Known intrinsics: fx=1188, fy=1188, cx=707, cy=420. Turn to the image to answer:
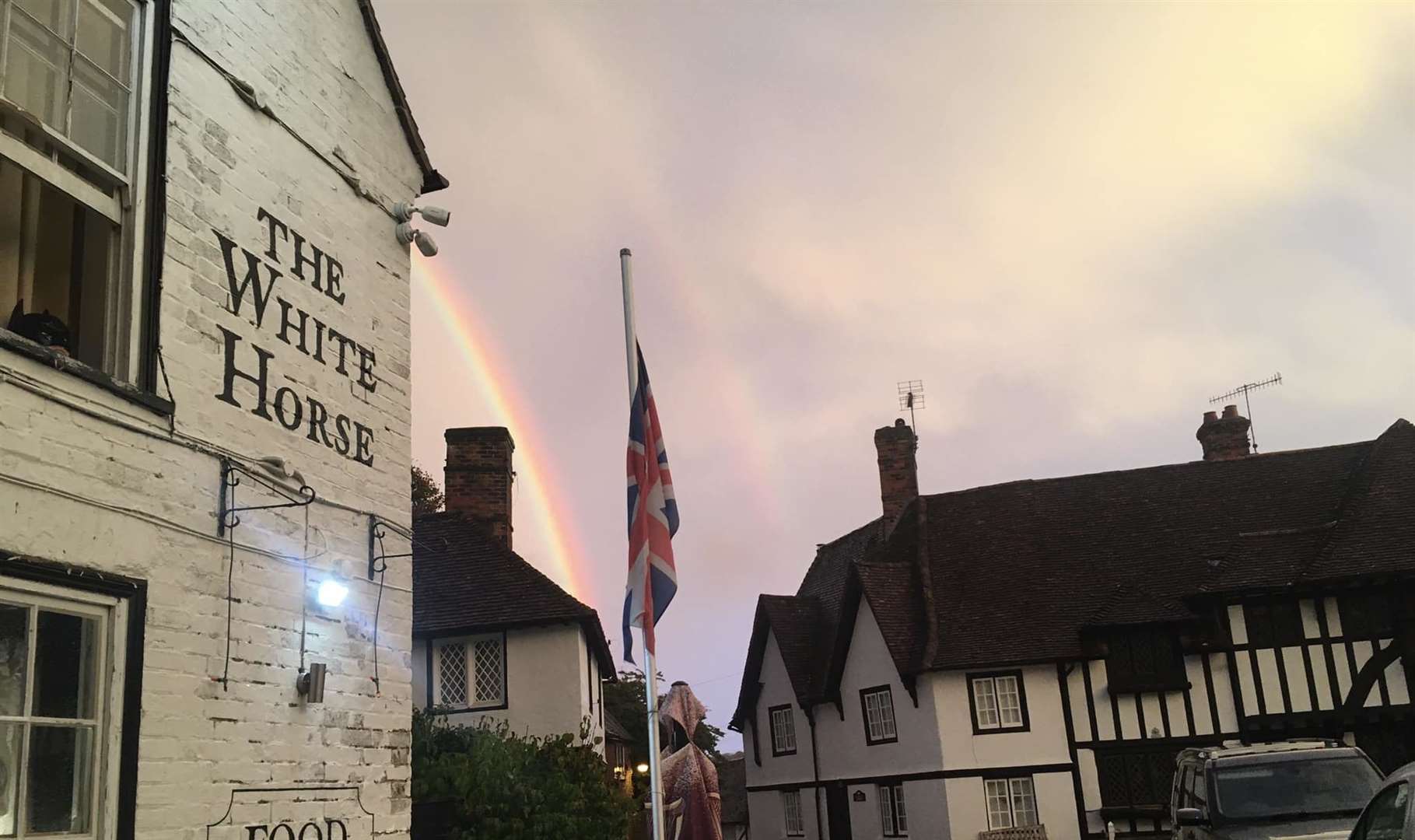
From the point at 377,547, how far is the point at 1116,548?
25010 millimetres

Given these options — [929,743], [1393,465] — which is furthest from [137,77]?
[1393,465]

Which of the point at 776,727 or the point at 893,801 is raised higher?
the point at 776,727

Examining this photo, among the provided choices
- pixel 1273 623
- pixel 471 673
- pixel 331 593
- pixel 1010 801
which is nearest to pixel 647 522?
pixel 331 593

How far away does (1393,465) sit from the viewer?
28.0 meters

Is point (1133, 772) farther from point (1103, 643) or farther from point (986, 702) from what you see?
point (986, 702)

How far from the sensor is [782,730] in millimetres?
34250

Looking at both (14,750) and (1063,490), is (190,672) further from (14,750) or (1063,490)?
(1063,490)

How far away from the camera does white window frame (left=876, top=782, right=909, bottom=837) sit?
28.3 meters

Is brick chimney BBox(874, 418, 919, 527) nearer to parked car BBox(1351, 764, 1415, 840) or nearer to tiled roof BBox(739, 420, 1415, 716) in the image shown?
tiled roof BBox(739, 420, 1415, 716)

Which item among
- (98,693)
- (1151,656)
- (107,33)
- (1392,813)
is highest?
(107,33)

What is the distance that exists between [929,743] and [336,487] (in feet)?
72.1

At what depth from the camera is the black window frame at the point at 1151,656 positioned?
26.2 metres

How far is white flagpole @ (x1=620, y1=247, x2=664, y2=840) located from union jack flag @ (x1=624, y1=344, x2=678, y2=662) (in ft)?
0.24

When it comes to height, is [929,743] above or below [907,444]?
below
